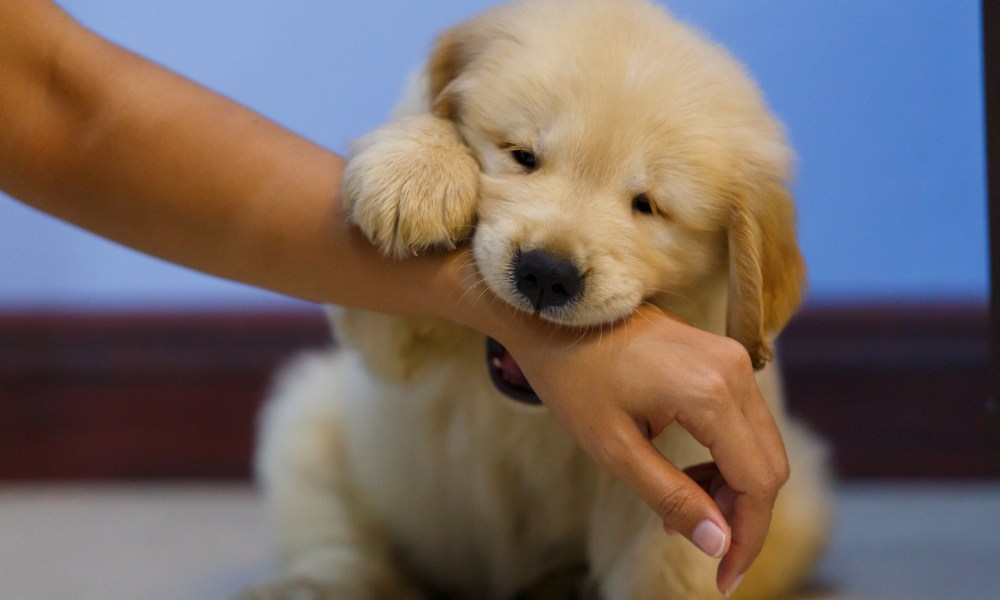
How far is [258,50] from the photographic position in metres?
2.77

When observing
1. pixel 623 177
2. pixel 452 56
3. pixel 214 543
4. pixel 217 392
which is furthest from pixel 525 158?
pixel 217 392

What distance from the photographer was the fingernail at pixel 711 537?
1.23m

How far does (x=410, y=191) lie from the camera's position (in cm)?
135

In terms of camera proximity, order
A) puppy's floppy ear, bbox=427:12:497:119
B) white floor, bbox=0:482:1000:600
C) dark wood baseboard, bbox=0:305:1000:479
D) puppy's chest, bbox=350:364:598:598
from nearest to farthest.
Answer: puppy's floppy ear, bbox=427:12:497:119 → puppy's chest, bbox=350:364:598:598 → white floor, bbox=0:482:1000:600 → dark wood baseboard, bbox=0:305:1000:479

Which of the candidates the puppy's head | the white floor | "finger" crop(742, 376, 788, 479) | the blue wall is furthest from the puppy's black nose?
the blue wall

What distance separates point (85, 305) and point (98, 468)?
0.46 metres

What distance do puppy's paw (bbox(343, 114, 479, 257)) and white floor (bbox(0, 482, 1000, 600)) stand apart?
89 centimetres

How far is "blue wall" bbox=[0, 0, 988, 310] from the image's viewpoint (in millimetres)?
2545

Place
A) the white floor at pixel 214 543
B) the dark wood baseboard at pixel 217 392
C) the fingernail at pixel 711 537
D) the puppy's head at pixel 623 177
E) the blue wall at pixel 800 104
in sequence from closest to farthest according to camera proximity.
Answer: the fingernail at pixel 711 537 → the puppy's head at pixel 623 177 → the white floor at pixel 214 543 → the blue wall at pixel 800 104 → the dark wood baseboard at pixel 217 392

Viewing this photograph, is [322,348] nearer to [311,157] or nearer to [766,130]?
[311,157]

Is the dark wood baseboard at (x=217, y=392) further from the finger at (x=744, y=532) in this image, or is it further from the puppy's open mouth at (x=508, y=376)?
the finger at (x=744, y=532)

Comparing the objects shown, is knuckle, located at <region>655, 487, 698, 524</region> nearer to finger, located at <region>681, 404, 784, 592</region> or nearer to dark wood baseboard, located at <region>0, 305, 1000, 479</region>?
finger, located at <region>681, 404, 784, 592</region>

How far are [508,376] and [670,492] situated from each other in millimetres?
435

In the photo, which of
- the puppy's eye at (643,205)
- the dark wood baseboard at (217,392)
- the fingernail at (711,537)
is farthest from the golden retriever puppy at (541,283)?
the dark wood baseboard at (217,392)
